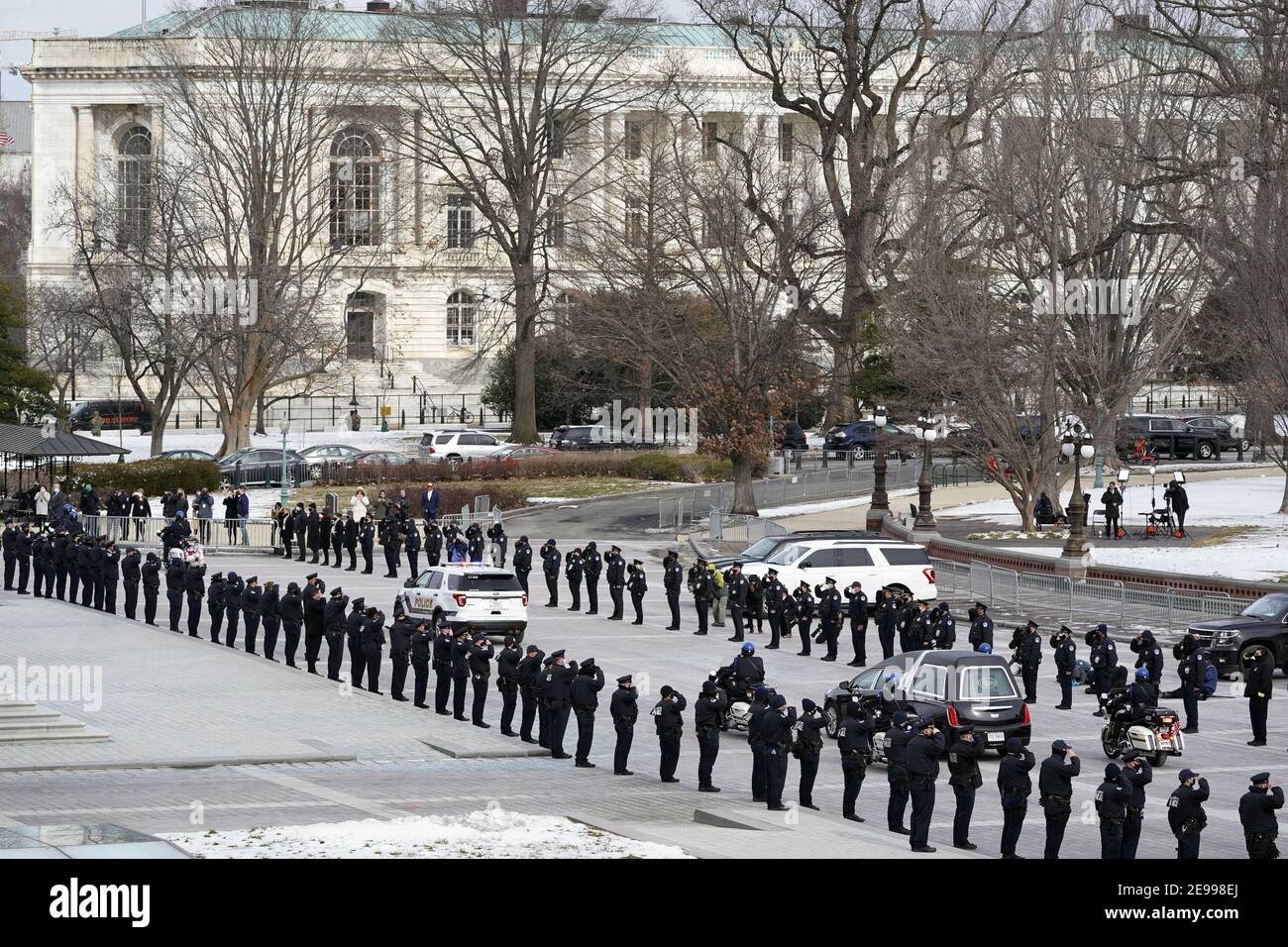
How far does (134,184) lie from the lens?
233ft

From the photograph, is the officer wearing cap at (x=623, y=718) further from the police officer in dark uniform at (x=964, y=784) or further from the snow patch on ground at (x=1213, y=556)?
the snow patch on ground at (x=1213, y=556)

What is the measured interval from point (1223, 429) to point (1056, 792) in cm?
5333

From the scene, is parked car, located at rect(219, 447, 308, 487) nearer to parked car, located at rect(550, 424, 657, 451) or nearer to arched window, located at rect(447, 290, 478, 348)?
parked car, located at rect(550, 424, 657, 451)

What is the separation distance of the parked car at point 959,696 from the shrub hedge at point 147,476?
32.1 m

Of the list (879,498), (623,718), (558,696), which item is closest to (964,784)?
(623,718)

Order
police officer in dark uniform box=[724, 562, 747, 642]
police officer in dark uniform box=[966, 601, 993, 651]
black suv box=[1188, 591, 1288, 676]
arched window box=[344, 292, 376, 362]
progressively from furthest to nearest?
arched window box=[344, 292, 376, 362] < police officer in dark uniform box=[724, 562, 747, 642] < black suv box=[1188, 591, 1288, 676] < police officer in dark uniform box=[966, 601, 993, 651]

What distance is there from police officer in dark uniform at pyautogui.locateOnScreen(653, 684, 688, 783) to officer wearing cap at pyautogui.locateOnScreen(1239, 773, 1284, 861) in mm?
6127

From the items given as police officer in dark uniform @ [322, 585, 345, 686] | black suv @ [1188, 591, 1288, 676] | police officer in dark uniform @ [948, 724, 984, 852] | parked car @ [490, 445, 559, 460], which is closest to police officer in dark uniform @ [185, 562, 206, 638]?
police officer in dark uniform @ [322, 585, 345, 686]

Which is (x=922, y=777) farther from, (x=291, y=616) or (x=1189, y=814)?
(x=291, y=616)

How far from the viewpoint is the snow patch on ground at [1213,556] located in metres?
35.3

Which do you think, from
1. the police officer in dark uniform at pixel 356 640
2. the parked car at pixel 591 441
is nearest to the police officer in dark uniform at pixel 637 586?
the police officer in dark uniform at pixel 356 640

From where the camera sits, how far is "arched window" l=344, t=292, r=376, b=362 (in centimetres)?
8125

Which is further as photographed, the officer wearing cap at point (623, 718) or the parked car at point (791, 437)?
the parked car at point (791, 437)
